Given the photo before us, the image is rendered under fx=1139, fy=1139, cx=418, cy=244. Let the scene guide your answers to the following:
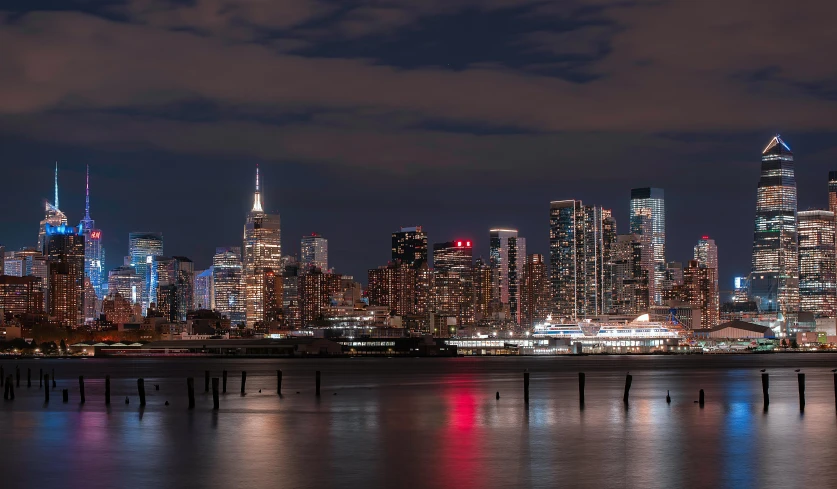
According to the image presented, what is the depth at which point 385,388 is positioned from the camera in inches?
3991

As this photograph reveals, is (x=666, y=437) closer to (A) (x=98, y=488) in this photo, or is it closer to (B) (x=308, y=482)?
(B) (x=308, y=482)

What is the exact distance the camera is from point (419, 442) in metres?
51.5

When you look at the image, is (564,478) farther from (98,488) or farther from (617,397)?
(617,397)

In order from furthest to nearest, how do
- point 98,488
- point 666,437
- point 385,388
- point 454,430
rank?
point 385,388, point 454,430, point 666,437, point 98,488

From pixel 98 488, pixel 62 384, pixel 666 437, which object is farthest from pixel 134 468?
pixel 62 384

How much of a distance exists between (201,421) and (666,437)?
994 inches

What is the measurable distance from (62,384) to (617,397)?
2243 inches

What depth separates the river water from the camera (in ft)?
133

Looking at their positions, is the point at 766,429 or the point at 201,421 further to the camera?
the point at 201,421

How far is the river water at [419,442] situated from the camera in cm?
4050

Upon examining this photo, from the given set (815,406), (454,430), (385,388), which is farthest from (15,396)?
(815,406)

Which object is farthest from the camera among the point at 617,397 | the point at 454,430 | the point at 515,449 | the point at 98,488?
the point at 617,397

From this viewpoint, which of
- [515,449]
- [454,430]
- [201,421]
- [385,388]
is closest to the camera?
[515,449]

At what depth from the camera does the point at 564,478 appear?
1580 inches
